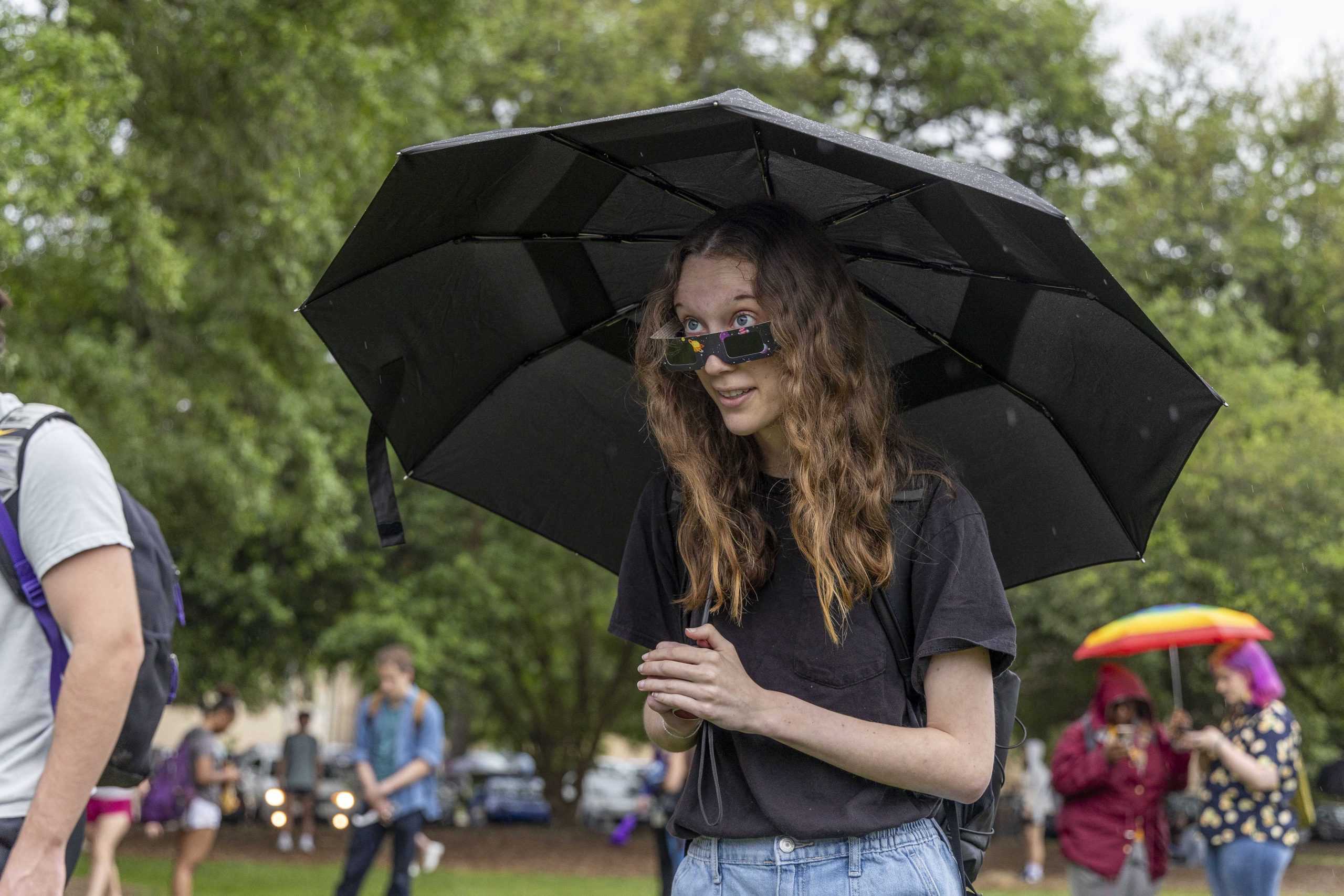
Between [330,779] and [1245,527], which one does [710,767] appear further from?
[330,779]

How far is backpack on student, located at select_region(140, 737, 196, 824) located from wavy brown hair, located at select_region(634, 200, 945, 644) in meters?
9.02

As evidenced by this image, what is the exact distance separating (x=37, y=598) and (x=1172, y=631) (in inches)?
337

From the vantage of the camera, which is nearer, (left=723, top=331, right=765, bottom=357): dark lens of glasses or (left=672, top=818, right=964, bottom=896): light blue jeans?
(left=672, top=818, right=964, bottom=896): light blue jeans

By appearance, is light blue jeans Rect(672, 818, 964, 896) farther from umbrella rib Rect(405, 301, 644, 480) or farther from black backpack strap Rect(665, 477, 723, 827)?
umbrella rib Rect(405, 301, 644, 480)

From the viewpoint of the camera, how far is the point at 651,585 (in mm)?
2713

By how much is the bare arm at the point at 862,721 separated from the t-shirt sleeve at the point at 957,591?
0.18 feet

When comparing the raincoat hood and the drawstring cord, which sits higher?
the raincoat hood

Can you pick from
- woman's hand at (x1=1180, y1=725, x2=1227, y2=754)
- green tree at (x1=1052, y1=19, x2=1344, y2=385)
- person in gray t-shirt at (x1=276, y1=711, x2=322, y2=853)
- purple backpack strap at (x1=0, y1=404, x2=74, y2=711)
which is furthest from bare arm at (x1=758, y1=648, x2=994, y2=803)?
green tree at (x1=1052, y1=19, x2=1344, y2=385)

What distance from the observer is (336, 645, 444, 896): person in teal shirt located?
9539 millimetres

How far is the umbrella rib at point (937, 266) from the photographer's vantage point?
2.95 meters

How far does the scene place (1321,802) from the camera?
3178 centimetres

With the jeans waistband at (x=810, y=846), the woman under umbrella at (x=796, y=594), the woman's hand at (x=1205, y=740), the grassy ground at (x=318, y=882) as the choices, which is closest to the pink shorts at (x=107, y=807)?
the grassy ground at (x=318, y=882)

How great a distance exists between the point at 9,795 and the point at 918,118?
75.4ft

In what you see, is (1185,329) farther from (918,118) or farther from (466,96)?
(466,96)
